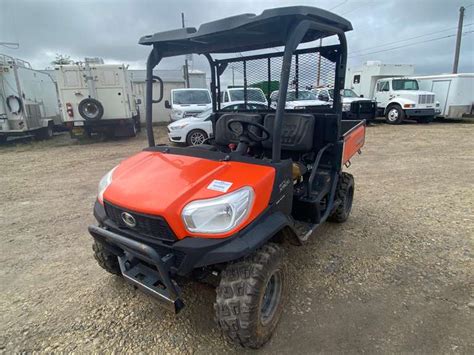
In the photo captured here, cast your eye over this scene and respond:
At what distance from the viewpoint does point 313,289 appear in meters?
2.57

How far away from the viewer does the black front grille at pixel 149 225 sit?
1.75 m

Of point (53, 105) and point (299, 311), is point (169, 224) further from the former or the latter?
point (53, 105)

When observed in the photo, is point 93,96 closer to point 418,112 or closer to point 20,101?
point 20,101

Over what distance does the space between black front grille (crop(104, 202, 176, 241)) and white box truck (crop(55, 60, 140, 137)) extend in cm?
933

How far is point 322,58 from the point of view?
3160 mm

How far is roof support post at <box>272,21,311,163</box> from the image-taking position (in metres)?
1.95

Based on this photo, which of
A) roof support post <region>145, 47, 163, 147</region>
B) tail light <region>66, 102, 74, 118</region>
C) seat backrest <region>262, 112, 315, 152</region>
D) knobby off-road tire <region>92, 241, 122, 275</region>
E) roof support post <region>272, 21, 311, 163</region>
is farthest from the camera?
tail light <region>66, 102, 74, 118</region>

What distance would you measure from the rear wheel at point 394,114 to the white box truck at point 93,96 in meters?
12.2

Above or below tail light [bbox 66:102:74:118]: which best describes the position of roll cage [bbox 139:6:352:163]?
above

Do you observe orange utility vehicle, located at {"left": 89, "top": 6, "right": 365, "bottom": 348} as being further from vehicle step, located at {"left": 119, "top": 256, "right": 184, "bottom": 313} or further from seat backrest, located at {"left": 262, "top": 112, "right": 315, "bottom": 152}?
seat backrest, located at {"left": 262, "top": 112, "right": 315, "bottom": 152}

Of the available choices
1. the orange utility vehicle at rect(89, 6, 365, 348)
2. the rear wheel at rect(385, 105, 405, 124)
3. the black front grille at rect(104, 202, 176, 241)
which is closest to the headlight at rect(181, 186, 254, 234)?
the orange utility vehicle at rect(89, 6, 365, 348)

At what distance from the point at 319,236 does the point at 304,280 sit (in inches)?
35.3

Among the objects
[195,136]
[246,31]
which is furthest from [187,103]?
[246,31]

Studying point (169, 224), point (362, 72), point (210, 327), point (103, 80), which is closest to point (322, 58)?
point (169, 224)
